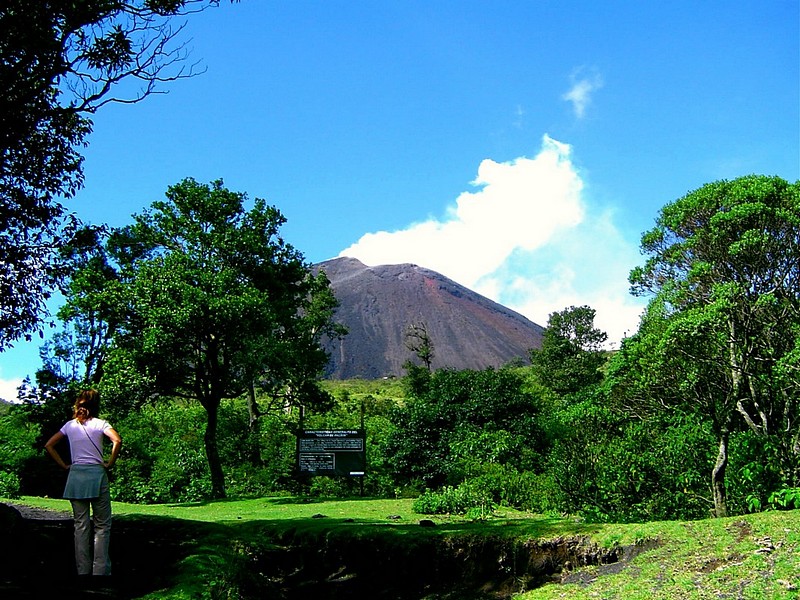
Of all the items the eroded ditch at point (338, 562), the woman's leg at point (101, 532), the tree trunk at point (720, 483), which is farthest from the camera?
the tree trunk at point (720, 483)

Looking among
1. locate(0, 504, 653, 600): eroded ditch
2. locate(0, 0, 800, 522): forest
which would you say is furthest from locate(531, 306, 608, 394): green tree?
locate(0, 504, 653, 600): eroded ditch

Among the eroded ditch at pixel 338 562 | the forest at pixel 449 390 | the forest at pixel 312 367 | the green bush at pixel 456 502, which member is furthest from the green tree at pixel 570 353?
the eroded ditch at pixel 338 562

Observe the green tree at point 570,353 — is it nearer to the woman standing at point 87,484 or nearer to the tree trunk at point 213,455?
the tree trunk at point 213,455

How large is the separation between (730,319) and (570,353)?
156 feet

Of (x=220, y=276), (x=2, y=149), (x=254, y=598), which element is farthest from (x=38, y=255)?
(x=220, y=276)

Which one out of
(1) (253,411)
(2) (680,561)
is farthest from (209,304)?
(2) (680,561)

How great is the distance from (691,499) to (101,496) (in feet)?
30.5

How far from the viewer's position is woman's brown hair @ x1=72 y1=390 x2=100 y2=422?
703 centimetres

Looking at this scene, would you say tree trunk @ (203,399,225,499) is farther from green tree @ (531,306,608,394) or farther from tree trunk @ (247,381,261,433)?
green tree @ (531,306,608,394)

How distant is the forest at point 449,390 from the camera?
1081 cm

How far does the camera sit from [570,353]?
2267 inches

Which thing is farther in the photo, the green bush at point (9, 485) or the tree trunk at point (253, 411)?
the tree trunk at point (253, 411)

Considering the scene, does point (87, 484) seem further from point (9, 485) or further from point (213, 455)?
point (9, 485)

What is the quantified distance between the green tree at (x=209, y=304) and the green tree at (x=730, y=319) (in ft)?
51.6
